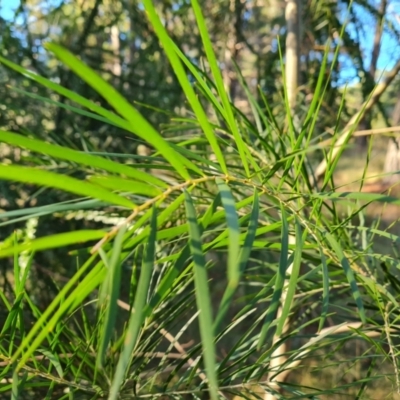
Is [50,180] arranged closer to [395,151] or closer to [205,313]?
[205,313]

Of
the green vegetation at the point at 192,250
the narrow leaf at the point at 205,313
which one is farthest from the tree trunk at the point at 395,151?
the narrow leaf at the point at 205,313

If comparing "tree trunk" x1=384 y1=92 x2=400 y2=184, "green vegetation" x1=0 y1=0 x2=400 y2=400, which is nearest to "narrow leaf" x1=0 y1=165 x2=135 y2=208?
"green vegetation" x1=0 y1=0 x2=400 y2=400

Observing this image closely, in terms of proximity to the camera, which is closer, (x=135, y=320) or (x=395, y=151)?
(x=135, y=320)

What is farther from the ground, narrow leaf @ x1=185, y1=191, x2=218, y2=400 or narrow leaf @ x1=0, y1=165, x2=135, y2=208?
narrow leaf @ x1=0, y1=165, x2=135, y2=208

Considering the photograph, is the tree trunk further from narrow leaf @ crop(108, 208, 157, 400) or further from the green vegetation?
narrow leaf @ crop(108, 208, 157, 400)

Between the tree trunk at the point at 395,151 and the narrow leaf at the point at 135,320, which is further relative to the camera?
the tree trunk at the point at 395,151

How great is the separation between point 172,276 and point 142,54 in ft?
4.30

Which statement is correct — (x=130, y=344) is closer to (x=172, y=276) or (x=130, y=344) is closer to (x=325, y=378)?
(x=172, y=276)

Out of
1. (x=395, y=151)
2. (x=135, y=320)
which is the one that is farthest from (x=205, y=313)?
(x=395, y=151)

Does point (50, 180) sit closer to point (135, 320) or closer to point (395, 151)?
point (135, 320)

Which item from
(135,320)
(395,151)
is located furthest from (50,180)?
(395,151)

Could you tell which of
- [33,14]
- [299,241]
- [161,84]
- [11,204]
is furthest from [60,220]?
[299,241]

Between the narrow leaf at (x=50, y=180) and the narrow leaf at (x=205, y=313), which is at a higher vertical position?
the narrow leaf at (x=50, y=180)

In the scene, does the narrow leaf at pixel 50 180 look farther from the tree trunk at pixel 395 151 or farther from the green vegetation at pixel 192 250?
the tree trunk at pixel 395 151
